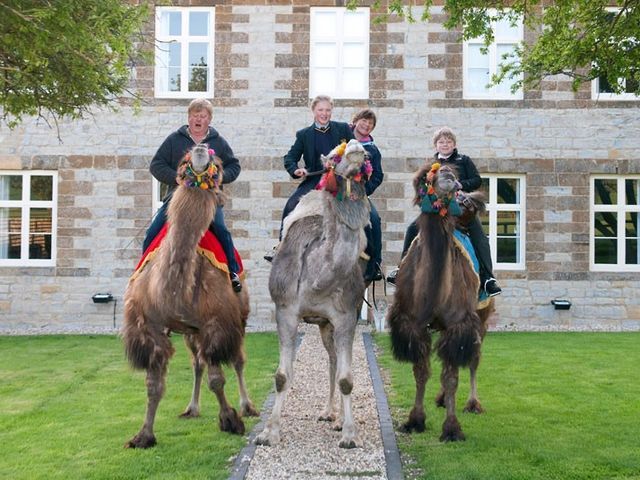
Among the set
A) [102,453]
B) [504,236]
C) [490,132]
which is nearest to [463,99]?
[490,132]

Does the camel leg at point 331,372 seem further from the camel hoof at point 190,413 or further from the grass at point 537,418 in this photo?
the camel hoof at point 190,413

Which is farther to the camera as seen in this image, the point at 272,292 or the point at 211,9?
the point at 211,9

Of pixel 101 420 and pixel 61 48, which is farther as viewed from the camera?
pixel 101 420

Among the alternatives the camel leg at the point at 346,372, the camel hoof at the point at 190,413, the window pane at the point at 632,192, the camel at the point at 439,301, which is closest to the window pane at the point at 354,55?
the window pane at the point at 632,192

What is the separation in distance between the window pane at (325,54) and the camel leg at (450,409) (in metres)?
10.4

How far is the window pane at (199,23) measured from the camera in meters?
15.6

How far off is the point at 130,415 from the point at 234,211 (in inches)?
333

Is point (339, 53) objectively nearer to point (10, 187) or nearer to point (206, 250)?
point (10, 187)

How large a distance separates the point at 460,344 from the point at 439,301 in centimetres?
40

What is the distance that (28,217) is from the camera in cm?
1563

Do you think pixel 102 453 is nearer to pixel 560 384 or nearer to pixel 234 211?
pixel 560 384

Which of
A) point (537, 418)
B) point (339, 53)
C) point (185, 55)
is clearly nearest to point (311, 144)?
point (537, 418)

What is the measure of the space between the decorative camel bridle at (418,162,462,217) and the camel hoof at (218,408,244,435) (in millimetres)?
2375

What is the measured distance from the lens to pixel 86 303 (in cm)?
1540
